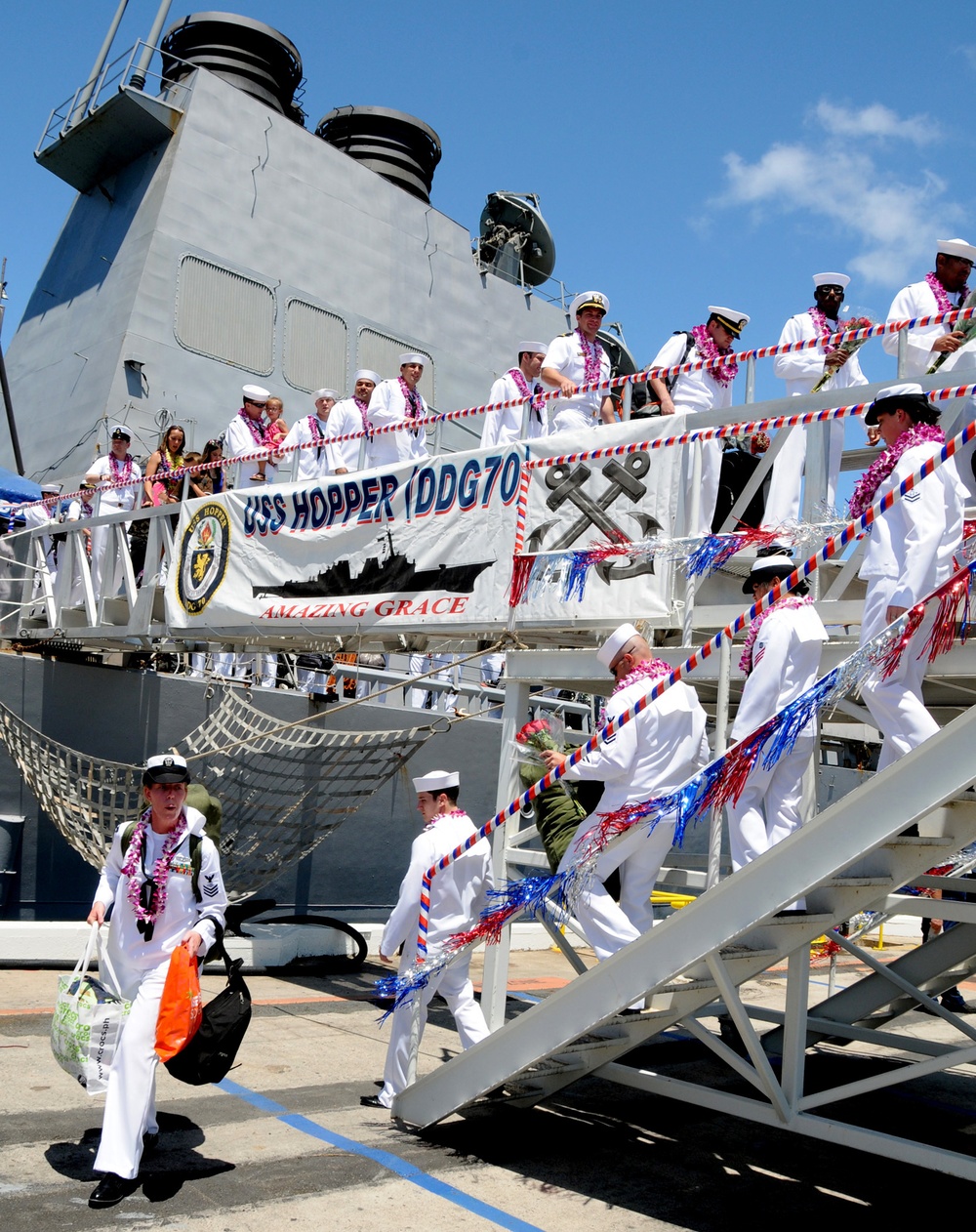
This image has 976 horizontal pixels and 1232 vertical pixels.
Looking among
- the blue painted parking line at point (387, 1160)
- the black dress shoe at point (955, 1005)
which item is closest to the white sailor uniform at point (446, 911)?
the blue painted parking line at point (387, 1160)

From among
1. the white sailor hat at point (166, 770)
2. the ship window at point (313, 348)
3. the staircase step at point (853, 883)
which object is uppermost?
the ship window at point (313, 348)

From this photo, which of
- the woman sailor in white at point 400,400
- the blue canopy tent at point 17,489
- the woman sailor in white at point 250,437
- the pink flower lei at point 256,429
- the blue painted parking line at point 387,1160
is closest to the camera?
the blue painted parking line at point 387,1160

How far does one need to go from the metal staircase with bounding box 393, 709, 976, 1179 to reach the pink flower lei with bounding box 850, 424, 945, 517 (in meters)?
1.45

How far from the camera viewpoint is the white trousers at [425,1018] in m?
5.78

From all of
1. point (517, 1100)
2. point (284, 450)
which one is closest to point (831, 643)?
point (517, 1100)

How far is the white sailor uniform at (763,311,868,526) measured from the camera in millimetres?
6520

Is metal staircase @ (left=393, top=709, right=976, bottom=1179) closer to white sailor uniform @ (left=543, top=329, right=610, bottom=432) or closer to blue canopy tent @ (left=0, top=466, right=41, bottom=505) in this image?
white sailor uniform @ (left=543, top=329, right=610, bottom=432)

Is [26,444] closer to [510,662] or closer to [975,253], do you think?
[510,662]

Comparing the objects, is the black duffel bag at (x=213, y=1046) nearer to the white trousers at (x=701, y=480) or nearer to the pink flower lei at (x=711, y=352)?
the white trousers at (x=701, y=480)

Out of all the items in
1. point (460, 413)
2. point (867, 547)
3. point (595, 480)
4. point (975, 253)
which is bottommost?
point (867, 547)

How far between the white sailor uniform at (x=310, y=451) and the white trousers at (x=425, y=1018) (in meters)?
5.25

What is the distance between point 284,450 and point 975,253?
5296 millimetres

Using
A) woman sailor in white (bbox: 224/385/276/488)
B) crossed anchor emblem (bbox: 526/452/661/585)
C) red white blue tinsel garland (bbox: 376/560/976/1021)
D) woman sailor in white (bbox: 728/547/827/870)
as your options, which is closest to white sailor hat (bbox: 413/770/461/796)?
red white blue tinsel garland (bbox: 376/560/976/1021)

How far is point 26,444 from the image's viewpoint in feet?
50.1
